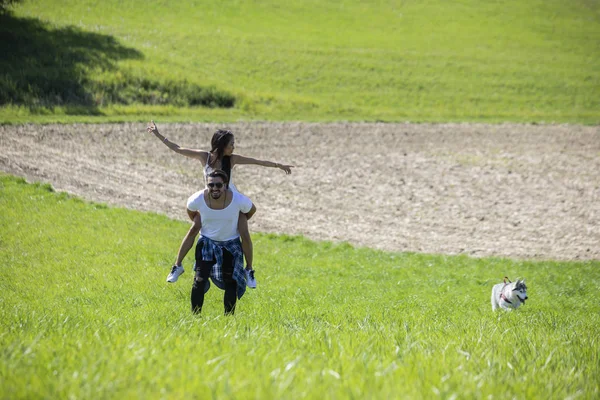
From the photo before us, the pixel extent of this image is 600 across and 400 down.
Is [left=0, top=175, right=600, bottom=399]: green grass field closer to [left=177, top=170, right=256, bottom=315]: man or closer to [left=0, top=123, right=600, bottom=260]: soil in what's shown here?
[left=177, top=170, right=256, bottom=315]: man

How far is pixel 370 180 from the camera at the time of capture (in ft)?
84.5

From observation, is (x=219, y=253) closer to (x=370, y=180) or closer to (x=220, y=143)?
(x=220, y=143)

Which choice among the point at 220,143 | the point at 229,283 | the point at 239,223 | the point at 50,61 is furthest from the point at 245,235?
the point at 50,61

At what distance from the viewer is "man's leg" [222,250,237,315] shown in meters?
8.60

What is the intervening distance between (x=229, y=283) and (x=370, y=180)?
57.3 feet

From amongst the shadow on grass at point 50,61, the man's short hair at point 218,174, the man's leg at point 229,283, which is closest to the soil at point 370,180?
the shadow on grass at point 50,61

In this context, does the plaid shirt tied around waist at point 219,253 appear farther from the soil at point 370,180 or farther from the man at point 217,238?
the soil at point 370,180

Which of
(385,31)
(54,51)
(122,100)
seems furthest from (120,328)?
(385,31)

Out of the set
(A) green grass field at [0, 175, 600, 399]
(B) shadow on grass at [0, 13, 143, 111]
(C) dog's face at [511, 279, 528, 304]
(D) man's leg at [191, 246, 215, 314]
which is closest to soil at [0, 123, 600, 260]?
(A) green grass field at [0, 175, 600, 399]

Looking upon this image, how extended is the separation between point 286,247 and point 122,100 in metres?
22.0

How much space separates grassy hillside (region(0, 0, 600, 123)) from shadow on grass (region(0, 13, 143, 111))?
0.14 metres

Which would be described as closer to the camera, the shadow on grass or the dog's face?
the dog's face

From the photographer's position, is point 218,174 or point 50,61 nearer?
point 218,174

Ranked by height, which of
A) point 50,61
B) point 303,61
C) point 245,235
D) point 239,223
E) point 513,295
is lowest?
point 303,61
